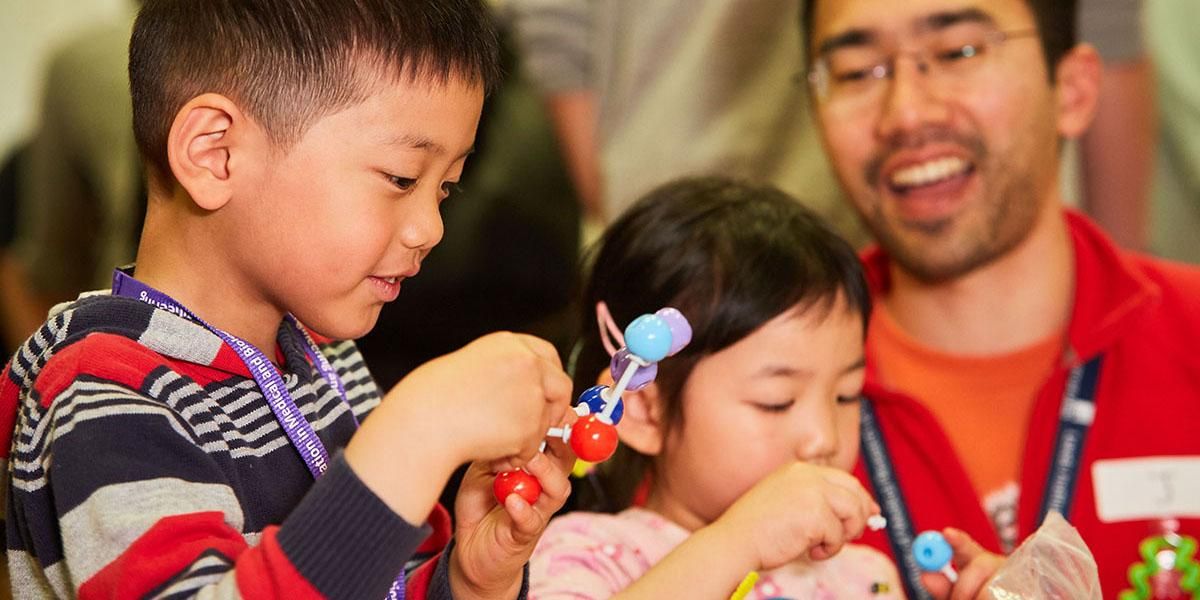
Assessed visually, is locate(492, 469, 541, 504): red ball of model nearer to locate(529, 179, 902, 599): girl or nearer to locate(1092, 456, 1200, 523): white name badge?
locate(529, 179, 902, 599): girl

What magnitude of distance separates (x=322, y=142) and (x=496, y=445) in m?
0.30

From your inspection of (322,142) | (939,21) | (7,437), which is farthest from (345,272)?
(939,21)

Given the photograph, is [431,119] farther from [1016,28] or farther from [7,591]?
[7,591]

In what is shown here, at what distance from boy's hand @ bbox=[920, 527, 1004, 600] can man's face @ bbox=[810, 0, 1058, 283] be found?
624 mm

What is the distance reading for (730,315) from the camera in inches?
59.8

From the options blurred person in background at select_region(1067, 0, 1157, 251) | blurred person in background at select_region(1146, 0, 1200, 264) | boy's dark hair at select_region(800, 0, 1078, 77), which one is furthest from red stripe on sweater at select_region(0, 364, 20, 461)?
blurred person in background at select_region(1146, 0, 1200, 264)

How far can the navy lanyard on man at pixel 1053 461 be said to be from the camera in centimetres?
179

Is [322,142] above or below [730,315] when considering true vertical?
above

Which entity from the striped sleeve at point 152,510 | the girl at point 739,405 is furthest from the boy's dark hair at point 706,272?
the striped sleeve at point 152,510

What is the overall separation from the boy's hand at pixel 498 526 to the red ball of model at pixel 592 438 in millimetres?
41

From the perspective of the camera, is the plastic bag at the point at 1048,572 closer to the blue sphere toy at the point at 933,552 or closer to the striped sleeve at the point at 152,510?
the blue sphere toy at the point at 933,552

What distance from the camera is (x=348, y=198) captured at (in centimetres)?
110

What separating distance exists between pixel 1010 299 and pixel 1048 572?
0.75m

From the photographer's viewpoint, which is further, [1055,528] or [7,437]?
[1055,528]
